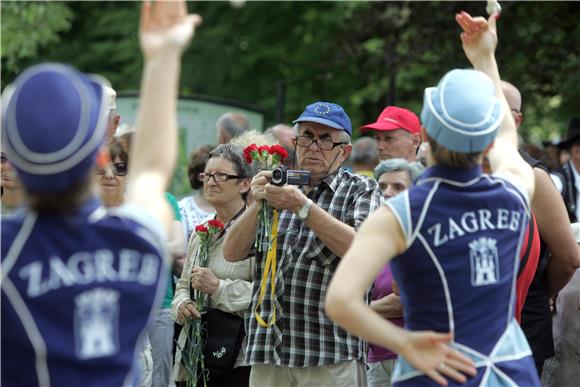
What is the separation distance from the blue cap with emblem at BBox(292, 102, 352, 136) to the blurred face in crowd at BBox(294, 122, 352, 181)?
0.15ft

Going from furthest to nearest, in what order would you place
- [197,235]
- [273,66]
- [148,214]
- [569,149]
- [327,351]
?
[273,66] < [569,149] < [197,235] < [327,351] < [148,214]

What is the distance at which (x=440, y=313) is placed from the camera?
363cm

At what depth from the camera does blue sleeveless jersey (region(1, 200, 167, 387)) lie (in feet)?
9.55

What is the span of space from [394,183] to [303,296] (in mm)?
1552

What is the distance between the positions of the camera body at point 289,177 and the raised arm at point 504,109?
5.12 feet

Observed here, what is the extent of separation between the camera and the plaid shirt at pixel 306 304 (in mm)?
5680

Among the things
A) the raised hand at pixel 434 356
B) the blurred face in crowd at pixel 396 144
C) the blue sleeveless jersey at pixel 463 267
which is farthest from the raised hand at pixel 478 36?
the blurred face in crowd at pixel 396 144

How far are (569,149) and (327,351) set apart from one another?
5.10 m

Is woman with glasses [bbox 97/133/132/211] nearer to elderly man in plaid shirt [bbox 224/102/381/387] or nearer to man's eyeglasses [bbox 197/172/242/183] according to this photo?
man's eyeglasses [bbox 197/172/242/183]

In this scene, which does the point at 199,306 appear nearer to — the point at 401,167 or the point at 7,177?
the point at 7,177

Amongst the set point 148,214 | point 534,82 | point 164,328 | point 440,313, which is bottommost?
point 164,328

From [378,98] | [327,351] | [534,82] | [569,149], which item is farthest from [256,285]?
[378,98]

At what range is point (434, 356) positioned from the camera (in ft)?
11.6

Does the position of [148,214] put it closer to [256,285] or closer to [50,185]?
[50,185]
